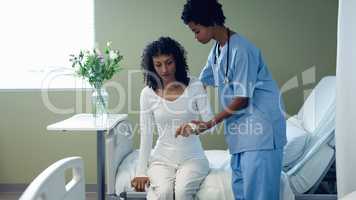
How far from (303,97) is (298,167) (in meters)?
1.13

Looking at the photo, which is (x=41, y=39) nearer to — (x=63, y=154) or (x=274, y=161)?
(x=63, y=154)

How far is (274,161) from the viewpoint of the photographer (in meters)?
1.83

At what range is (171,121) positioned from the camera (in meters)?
2.03

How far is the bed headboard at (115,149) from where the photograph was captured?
6.95 feet

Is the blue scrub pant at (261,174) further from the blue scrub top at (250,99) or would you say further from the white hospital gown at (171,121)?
the white hospital gown at (171,121)

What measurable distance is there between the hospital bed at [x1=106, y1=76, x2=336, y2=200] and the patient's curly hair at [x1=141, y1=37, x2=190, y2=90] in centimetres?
35

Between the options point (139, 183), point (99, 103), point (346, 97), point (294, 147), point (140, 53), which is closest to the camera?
point (346, 97)

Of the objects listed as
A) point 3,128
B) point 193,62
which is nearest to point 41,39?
point 3,128

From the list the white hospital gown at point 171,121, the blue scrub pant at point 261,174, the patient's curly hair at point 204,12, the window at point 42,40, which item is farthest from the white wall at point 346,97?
the window at point 42,40

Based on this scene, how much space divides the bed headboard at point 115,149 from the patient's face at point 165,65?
410 millimetres

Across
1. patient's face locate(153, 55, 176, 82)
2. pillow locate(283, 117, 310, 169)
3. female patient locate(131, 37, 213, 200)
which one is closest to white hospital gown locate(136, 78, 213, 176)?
female patient locate(131, 37, 213, 200)

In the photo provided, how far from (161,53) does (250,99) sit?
0.50 meters

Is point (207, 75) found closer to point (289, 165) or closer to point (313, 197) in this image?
point (289, 165)

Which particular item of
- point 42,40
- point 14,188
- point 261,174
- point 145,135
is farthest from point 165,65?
point 14,188
